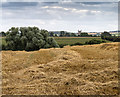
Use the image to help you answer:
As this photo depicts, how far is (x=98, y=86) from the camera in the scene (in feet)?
19.1

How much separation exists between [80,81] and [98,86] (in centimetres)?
73

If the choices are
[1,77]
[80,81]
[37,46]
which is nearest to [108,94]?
[80,81]

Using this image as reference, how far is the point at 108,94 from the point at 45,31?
3044cm

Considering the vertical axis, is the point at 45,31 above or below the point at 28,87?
above

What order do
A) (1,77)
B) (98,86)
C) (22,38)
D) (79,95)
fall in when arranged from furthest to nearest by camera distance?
(22,38)
(1,77)
(98,86)
(79,95)

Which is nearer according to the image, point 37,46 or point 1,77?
point 1,77

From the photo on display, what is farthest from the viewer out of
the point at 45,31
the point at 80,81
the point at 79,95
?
the point at 45,31

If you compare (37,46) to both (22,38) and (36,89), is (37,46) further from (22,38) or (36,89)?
(36,89)

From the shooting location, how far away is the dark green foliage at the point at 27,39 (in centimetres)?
3122

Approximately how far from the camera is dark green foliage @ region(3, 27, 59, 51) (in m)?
31.2

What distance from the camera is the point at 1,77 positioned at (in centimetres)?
778

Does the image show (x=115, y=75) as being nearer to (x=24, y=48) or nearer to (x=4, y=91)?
(x=4, y=91)

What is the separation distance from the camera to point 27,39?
105ft

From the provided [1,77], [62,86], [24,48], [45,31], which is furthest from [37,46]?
[62,86]
